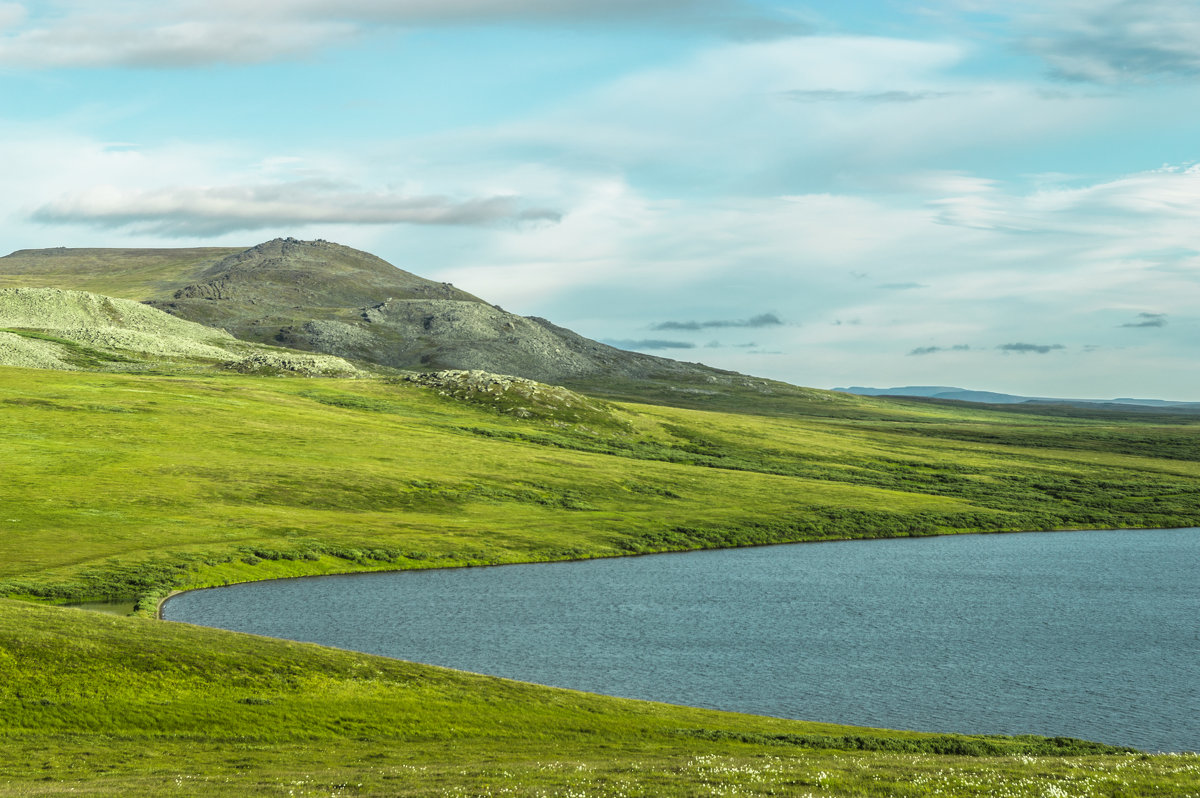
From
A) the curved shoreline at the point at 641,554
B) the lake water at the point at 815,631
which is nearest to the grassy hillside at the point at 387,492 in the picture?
the curved shoreline at the point at 641,554

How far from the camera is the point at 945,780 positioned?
29.7m

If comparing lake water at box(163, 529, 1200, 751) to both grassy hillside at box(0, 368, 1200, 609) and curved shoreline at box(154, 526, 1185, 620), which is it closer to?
curved shoreline at box(154, 526, 1185, 620)

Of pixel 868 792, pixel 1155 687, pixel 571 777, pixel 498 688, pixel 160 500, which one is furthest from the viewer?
pixel 160 500

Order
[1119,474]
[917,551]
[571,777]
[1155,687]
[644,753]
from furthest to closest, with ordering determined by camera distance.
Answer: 1. [1119,474]
2. [917,551]
3. [1155,687]
4. [644,753]
5. [571,777]

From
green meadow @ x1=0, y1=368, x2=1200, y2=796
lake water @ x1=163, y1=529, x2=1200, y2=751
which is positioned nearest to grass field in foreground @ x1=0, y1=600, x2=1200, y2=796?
green meadow @ x1=0, y1=368, x2=1200, y2=796

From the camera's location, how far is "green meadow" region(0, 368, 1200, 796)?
33312mm

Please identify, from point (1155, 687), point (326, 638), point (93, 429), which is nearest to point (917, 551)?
point (1155, 687)

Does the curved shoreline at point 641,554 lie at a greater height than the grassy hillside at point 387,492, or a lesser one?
lesser

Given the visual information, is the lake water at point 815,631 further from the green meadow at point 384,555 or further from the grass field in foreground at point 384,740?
the grass field in foreground at point 384,740

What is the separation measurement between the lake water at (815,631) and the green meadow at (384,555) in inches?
246

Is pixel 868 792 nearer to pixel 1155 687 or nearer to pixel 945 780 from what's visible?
pixel 945 780

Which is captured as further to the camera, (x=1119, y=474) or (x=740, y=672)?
(x=1119, y=474)

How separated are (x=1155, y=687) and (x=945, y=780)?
35883 mm

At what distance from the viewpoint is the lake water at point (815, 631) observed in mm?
54250
